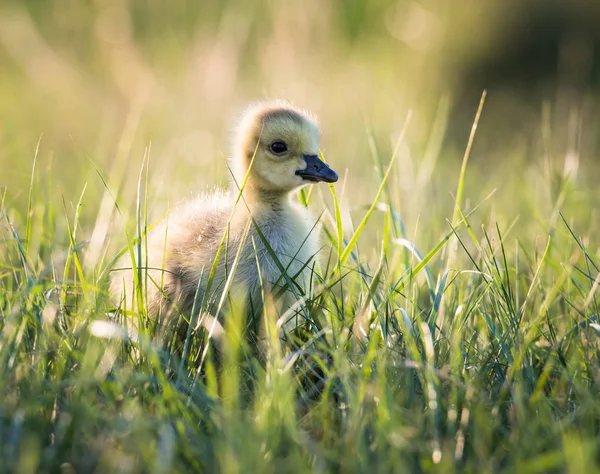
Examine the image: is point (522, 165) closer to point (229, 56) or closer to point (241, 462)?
point (229, 56)

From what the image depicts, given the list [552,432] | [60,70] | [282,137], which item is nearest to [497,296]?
[552,432]

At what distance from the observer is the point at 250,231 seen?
3.26 m

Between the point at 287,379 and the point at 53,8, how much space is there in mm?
9414

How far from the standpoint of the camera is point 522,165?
5.53 metres

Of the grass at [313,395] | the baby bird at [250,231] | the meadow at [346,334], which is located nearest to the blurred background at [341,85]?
the meadow at [346,334]

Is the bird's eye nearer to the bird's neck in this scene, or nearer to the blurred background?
the bird's neck

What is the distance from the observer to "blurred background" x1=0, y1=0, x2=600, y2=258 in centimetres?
615

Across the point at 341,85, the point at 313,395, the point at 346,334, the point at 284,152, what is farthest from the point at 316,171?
the point at 341,85

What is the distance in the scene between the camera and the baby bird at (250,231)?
9.97 ft

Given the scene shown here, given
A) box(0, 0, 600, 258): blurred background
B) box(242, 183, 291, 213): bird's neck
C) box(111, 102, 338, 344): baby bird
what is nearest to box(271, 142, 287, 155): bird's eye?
box(111, 102, 338, 344): baby bird

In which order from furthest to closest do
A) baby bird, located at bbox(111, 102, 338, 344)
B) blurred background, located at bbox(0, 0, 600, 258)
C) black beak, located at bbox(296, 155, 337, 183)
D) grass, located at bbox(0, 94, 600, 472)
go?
blurred background, located at bbox(0, 0, 600, 258), black beak, located at bbox(296, 155, 337, 183), baby bird, located at bbox(111, 102, 338, 344), grass, located at bbox(0, 94, 600, 472)

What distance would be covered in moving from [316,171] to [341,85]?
15.5 ft

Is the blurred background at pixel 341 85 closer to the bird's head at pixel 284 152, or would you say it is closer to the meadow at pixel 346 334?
the meadow at pixel 346 334

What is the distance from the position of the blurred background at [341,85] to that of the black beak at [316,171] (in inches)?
72.7
